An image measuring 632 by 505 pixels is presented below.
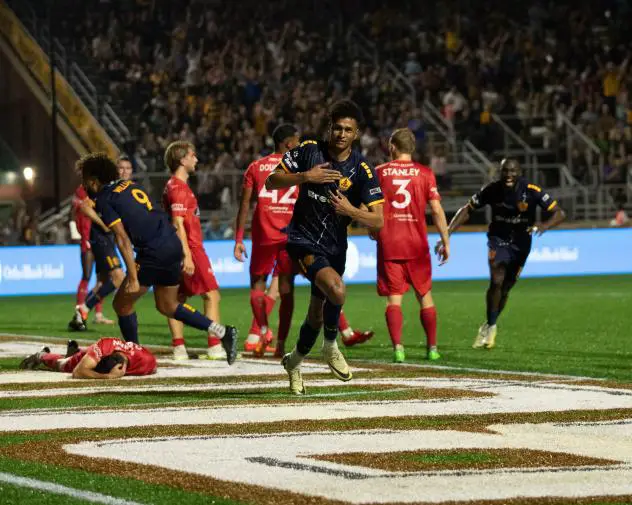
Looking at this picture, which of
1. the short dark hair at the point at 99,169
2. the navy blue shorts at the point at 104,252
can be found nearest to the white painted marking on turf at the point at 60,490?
the short dark hair at the point at 99,169

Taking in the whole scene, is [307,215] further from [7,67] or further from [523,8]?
[523,8]

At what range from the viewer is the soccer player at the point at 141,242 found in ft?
42.8

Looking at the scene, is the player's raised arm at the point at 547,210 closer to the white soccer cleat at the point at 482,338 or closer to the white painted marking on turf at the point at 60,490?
the white soccer cleat at the point at 482,338

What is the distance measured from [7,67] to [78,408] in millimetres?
34627

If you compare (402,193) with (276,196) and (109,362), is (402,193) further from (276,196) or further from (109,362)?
(109,362)

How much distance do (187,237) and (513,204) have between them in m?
3.76

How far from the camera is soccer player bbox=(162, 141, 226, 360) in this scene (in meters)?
15.1

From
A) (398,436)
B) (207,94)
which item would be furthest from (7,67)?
(398,436)

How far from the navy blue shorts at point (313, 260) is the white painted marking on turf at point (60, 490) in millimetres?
4021

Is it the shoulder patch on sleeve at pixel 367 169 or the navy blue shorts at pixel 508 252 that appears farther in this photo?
the navy blue shorts at pixel 508 252

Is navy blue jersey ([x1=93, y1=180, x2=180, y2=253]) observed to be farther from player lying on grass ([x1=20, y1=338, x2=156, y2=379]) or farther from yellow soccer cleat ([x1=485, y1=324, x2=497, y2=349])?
yellow soccer cleat ([x1=485, y1=324, x2=497, y2=349])

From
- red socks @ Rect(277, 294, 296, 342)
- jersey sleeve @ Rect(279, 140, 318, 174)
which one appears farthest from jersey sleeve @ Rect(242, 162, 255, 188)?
jersey sleeve @ Rect(279, 140, 318, 174)

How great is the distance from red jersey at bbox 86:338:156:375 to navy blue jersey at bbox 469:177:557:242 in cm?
505

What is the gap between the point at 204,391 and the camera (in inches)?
466
